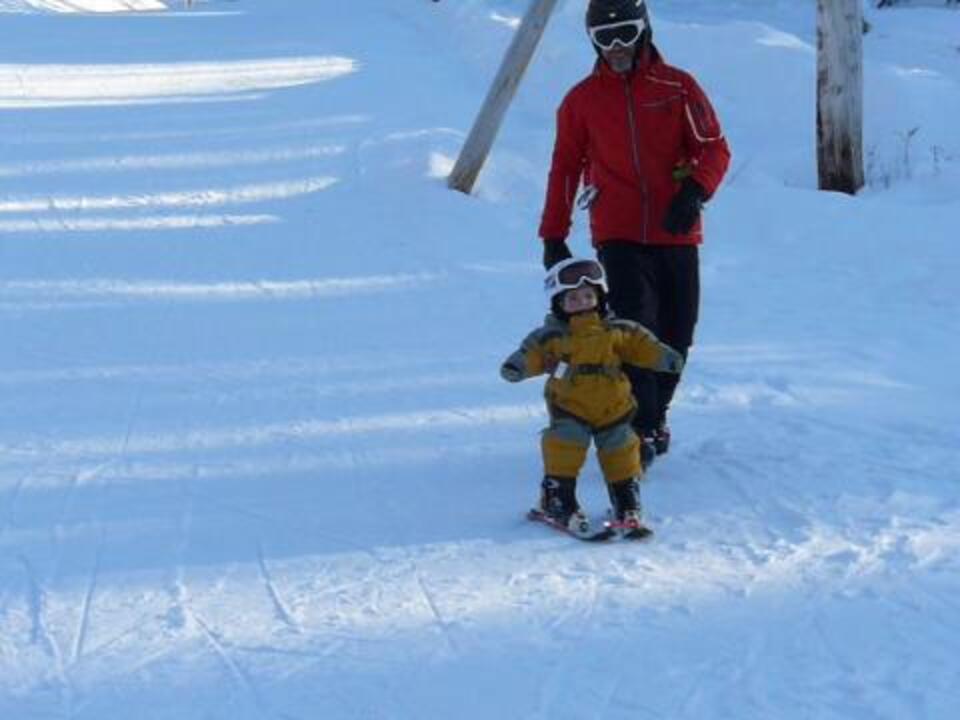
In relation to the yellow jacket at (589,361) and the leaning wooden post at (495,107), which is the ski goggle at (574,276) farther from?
the leaning wooden post at (495,107)

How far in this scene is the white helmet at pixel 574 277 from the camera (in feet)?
17.2

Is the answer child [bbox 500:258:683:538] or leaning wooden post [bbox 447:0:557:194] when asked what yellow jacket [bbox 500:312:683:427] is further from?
leaning wooden post [bbox 447:0:557:194]

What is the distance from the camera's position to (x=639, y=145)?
19.0 feet

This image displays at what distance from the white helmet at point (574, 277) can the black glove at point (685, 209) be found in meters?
0.51

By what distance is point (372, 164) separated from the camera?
41.0 ft

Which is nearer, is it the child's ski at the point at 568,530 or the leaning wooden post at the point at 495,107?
the child's ski at the point at 568,530

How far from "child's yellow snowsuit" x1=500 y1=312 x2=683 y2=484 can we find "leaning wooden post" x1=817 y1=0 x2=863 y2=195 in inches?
277

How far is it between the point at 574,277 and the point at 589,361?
296 mm

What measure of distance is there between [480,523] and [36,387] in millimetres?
2767

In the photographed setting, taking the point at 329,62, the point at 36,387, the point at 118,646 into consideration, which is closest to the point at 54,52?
the point at 329,62

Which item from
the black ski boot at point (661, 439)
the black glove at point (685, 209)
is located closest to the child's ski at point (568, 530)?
the black ski boot at point (661, 439)

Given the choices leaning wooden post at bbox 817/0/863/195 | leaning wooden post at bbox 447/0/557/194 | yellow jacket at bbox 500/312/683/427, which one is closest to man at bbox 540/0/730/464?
yellow jacket at bbox 500/312/683/427

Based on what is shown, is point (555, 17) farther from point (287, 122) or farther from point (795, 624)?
point (795, 624)

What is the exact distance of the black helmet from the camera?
559cm
